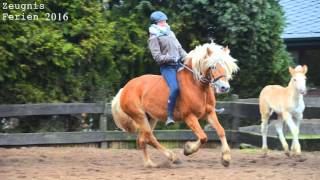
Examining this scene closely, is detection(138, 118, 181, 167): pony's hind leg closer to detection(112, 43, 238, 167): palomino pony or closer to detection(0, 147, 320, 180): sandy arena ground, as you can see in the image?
detection(112, 43, 238, 167): palomino pony

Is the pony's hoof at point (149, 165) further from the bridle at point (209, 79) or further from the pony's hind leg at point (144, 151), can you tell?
the bridle at point (209, 79)

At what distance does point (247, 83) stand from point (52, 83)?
5.09m

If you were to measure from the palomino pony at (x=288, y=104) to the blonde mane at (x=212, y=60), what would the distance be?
67.6 inches

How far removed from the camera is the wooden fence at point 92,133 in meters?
13.0

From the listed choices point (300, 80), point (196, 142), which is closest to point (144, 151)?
point (196, 142)

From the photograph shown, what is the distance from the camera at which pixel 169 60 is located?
973cm

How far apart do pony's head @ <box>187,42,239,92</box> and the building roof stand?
11.1m


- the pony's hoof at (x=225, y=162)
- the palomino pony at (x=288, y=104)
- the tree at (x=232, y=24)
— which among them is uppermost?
the tree at (x=232, y=24)

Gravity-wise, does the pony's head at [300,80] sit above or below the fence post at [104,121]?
above

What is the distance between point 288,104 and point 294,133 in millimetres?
591

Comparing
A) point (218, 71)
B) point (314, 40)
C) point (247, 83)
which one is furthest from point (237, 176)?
point (314, 40)

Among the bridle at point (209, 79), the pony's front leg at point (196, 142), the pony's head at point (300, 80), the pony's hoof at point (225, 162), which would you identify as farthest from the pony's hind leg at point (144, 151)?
the pony's head at point (300, 80)

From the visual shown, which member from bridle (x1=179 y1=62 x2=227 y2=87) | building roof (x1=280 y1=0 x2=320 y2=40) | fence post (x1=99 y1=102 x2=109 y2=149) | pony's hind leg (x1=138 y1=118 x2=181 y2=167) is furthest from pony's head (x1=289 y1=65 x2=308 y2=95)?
building roof (x1=280 y1=0 x2=320 y2=40)

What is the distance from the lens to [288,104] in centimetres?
1101
